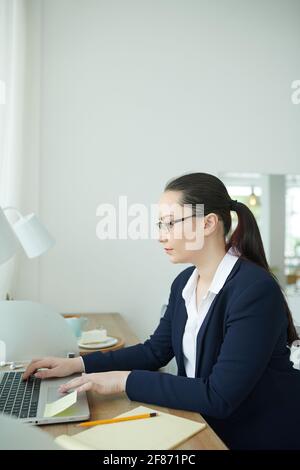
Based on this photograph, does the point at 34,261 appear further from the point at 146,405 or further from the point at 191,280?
the point at 146,405

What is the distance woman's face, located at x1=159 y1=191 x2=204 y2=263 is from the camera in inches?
48.3

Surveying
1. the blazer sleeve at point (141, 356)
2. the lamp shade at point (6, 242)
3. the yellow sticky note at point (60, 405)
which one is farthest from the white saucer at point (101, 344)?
the lamp shade at point (6, 242)

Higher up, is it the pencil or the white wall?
the white wall

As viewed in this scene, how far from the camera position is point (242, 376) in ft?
3.17

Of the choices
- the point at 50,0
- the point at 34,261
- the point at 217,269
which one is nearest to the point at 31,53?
the point at 50,0

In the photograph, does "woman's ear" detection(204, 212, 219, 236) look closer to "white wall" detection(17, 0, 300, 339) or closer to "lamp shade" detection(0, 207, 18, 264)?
"lamp shade" detection(0, 207, 18, 264)

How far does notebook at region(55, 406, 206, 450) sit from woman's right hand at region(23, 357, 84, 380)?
305 millimetres

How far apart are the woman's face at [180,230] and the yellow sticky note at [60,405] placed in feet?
1.53

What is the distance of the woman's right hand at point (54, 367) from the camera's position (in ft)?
3.78

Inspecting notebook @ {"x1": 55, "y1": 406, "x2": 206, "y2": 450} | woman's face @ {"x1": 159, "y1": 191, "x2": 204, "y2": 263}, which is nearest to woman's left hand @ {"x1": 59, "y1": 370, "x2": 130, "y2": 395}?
notebook @ {"x1": 55, "y1": 406, "x2": 206, "y2": 450}

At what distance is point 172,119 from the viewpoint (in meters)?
2.83

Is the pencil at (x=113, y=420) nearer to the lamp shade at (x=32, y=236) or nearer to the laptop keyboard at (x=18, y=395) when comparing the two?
the laptop keyboard at (x=18, y=395)
